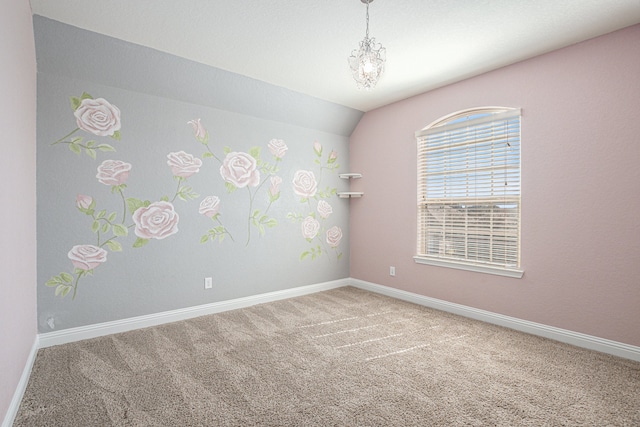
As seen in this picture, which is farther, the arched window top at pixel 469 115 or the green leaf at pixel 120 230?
the arched window top at pixel 469 115

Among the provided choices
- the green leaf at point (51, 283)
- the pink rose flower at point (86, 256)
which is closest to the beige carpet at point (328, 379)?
the green leaf at point (51, 283)

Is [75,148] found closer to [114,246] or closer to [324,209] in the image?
[114,246]

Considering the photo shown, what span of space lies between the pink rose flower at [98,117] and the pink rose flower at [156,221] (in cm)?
78

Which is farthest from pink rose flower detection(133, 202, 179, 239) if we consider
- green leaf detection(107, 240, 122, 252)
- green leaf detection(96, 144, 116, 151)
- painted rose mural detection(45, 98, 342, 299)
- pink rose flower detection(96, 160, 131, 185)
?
green leaf detection(96, 144, 116, 151)

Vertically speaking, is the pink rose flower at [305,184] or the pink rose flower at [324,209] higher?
the pink rose flower at [305,184]

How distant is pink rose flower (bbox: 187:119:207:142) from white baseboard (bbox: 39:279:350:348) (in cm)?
186

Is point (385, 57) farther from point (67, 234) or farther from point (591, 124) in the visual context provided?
point (67, 234)

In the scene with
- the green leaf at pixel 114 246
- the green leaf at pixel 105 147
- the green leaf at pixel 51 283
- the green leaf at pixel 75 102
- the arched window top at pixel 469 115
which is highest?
the arched window top at pixel 469 115

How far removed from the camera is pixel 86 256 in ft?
9.14

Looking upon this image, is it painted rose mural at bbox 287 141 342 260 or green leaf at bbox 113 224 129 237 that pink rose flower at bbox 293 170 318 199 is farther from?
green leaf at bbox 113 224 129 237

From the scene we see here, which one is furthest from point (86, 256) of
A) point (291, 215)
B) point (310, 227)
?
point (310, 227)

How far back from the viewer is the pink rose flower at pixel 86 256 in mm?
2730

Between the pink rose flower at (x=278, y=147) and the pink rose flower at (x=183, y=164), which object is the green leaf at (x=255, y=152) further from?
the pink rose flower at (x=183, y=164)

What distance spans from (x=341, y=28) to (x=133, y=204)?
8.12ft
